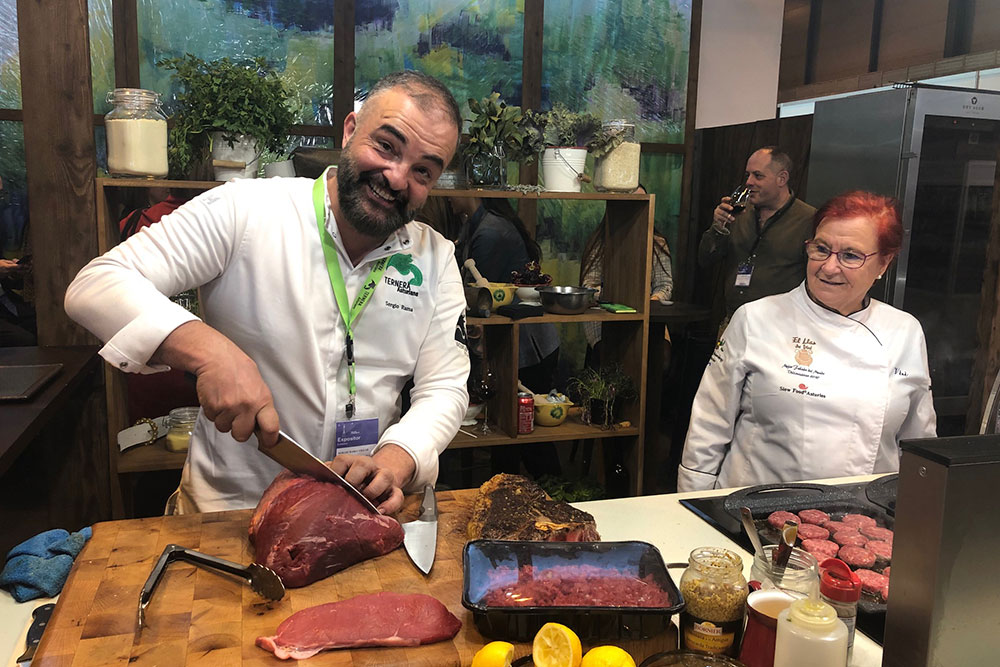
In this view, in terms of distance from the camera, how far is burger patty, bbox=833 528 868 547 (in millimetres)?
1562

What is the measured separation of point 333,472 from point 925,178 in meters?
3.35

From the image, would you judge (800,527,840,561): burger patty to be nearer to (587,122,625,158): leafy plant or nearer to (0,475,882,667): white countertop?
(0,475,882,667): white countertop

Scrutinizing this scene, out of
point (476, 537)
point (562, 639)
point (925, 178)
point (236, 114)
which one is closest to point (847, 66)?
point (925, 178)

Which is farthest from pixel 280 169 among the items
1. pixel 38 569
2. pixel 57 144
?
pixel 38 569

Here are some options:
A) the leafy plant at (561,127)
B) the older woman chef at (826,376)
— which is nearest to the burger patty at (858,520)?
the older woman chef at (826,376)

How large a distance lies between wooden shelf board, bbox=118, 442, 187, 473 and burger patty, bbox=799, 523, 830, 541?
2365 mm

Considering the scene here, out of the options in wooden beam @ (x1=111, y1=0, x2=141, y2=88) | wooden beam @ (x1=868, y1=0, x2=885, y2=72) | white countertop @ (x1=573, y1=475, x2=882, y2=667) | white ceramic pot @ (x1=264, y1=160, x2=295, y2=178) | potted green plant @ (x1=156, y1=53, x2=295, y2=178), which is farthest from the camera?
wooden beam @ (x1=868, y1=0, x2=885, y2=72)

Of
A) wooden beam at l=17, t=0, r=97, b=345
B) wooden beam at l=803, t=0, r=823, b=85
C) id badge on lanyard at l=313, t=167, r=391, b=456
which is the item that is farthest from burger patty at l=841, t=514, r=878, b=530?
wooden beam at l=803, t=0, r=823, b=85

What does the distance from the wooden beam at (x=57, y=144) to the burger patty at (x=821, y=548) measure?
2.61 meters

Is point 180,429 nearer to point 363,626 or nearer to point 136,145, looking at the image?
point 136,145

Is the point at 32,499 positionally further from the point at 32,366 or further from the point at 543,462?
the point at 543,462

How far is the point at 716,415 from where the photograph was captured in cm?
234

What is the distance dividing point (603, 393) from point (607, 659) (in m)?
2.75

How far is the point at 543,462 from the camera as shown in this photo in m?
3.94
